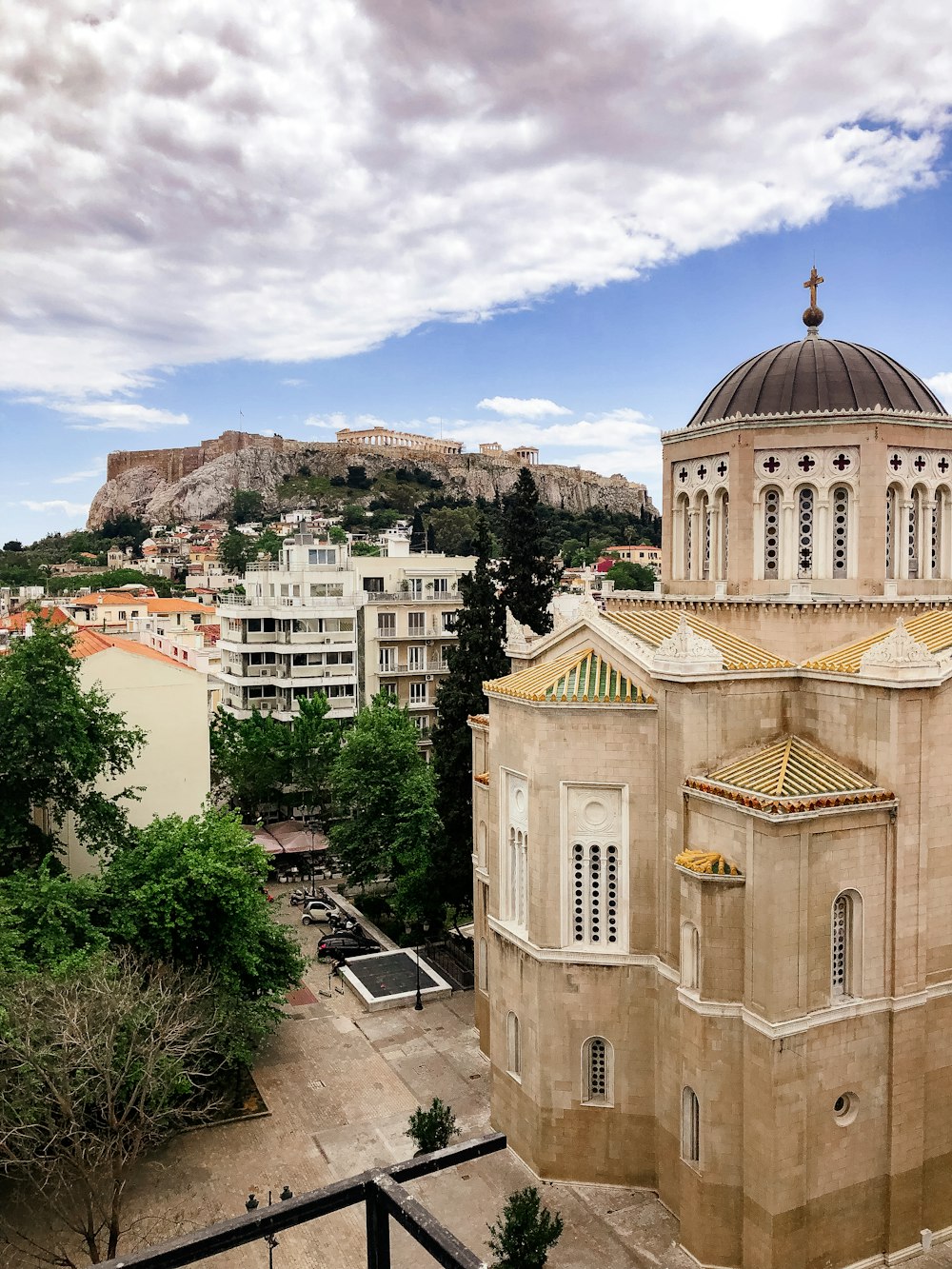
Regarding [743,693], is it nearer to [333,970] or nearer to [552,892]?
[552,892]

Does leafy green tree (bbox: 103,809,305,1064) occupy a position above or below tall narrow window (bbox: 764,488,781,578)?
below

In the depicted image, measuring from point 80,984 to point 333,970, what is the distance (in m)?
13.9

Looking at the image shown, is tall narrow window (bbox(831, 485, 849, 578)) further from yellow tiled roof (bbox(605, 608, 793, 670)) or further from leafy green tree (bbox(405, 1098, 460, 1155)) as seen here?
leafy green tree (bbox(405, 1098, 460, 1155))

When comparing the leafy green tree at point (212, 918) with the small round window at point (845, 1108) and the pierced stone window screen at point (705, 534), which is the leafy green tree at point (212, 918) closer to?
the small round window at point (845, 1108)

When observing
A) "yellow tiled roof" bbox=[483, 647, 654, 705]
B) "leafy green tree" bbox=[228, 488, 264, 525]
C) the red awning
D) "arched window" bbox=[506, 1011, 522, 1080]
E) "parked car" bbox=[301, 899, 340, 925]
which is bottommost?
"parked car" bbox=[301, 899, 340, 925]

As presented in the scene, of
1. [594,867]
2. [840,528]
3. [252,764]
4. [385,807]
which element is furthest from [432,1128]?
[252,764]

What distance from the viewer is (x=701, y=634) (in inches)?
860

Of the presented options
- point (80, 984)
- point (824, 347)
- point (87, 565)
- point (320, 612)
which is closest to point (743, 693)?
point (824, 347)

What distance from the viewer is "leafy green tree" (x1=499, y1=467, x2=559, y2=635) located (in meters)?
36.4

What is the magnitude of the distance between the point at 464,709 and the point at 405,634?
865 inches

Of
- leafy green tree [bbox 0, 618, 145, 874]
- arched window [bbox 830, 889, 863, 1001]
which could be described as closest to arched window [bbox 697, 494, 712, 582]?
arched window [bbox 830, 889, 863, 1001]

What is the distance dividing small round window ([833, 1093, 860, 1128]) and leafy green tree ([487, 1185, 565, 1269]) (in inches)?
220

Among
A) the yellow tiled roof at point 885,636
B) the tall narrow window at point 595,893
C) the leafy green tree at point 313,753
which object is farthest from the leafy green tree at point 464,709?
the yellow tiled roof at point 885,636

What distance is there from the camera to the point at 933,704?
60.4 feet
